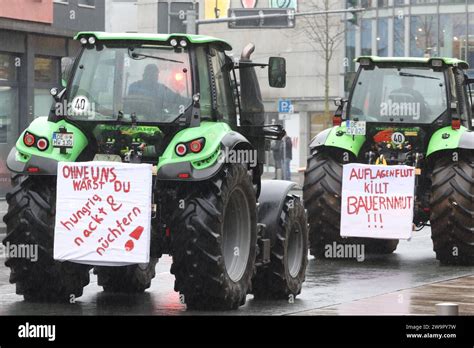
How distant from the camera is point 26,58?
108ft

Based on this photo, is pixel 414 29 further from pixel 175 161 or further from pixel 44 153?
pixel 175 161

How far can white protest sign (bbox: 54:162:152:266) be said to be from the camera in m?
10.9

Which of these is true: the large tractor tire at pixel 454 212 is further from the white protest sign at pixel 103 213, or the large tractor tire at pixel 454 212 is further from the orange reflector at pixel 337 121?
the white protest sign at pixel 103 213

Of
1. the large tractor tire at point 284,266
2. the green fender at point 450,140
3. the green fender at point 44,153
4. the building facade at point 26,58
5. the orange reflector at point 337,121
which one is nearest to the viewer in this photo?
the green fender at point 44,153

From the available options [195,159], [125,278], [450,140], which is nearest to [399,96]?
[450,140]

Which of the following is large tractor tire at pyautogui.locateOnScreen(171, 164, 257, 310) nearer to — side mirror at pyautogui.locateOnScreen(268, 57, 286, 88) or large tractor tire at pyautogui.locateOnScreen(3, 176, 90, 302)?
large tractor tire at pyautogui.locateOnScreen(3, 176, 90, 302)

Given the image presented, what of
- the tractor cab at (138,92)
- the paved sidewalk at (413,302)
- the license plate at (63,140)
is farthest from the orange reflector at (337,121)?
the license plate at (63,140)

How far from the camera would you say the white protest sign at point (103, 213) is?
10898 mm

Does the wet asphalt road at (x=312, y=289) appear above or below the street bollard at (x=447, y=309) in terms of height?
below

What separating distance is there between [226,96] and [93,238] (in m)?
2.16

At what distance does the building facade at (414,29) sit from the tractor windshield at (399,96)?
38.7 m

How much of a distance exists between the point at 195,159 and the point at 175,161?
0.17 m

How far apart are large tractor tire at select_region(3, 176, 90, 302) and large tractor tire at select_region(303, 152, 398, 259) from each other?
6021 mm

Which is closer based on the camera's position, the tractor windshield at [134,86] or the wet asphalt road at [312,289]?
the wet asphalt road at [312,289]
